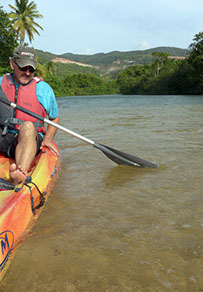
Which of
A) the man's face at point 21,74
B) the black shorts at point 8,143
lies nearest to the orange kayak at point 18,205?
the black shorts at point 8,143

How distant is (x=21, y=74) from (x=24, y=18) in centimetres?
3501

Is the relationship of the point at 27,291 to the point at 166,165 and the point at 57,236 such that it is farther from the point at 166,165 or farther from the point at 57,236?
the point at 166,165

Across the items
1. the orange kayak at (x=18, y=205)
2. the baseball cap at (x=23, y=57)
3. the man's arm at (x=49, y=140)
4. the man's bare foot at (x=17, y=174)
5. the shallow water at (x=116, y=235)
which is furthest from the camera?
the man's arm at (x=49, y=140)

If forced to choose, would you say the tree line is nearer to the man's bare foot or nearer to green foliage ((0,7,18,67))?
green foliage ((0,7,18,67))

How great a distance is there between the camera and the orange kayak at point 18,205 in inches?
64.1

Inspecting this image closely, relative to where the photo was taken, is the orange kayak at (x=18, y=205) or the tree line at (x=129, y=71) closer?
the orange kayak at (x=18, y=205)

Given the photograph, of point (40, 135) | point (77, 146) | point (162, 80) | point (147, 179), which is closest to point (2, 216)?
point (40, 135)

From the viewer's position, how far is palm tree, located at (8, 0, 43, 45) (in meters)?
32.2

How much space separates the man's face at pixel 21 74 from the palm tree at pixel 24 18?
3242cm

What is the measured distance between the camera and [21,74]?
10.1 ft

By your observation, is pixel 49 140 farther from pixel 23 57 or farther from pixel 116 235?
pixel 116 235

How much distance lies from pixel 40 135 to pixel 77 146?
201 centimetres

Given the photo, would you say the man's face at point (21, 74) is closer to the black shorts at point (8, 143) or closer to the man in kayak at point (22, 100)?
the man in kayak at point (22, 100)

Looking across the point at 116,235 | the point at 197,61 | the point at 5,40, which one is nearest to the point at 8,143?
the point at 116,235
